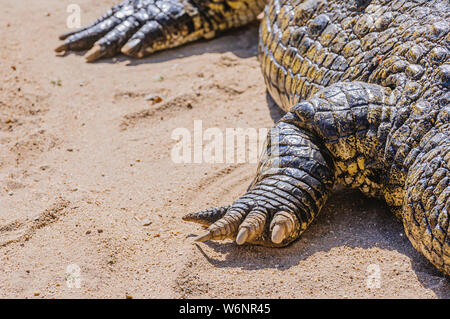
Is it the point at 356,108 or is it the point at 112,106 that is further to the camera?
the point at 112,106

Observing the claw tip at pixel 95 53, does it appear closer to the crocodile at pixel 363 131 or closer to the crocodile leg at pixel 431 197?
the crocodile at pixel 363 131

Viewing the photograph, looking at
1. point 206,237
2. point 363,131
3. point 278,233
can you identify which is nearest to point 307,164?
point 363,131

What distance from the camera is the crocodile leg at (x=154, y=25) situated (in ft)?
19.0

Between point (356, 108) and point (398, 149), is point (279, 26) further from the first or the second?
point (398, 149)

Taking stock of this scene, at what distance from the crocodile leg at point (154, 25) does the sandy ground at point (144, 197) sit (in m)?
0.13

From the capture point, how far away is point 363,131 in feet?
10.8

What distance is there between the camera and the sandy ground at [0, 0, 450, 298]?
9.80ft

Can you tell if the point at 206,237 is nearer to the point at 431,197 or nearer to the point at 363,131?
the point at 363,131

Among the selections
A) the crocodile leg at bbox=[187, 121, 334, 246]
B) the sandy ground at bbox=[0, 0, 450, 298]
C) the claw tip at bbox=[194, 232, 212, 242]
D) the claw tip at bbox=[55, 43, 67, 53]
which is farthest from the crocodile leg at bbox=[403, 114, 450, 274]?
the claw tip at bbox=[55, 43, 67, 53]

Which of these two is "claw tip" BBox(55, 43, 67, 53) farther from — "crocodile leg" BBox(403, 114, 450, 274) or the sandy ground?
"crocodile leg" BBox(403, 114, 450, 274)

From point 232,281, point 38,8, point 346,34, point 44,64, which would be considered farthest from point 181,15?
point 232,281

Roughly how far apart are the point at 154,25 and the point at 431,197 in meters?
3.85
